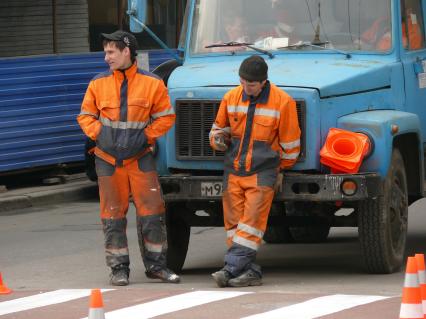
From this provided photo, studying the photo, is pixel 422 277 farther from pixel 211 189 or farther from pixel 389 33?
pixel 389 33

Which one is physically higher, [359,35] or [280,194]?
[359,35]

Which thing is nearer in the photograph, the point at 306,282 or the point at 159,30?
the point at 306,282

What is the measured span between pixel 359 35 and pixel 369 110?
0.74 m

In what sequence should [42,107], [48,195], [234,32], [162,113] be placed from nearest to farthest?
1. [162,113]
2. [234,32]
3. [48,195]
4. [42,107]

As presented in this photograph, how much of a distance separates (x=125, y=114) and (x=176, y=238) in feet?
4.73

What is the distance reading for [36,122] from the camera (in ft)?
61.1

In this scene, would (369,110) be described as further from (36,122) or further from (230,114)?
(36,122)

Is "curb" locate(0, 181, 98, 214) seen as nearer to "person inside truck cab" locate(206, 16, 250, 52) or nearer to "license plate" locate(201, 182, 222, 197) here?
"person inside truck cab" locate(206, 16, 250, 52)

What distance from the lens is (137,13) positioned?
11.9 metres

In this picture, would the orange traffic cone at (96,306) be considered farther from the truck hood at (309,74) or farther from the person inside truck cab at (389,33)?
the person inside truck cab at (389,33)

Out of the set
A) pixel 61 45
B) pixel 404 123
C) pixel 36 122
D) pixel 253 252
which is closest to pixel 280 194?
pixel 253 252

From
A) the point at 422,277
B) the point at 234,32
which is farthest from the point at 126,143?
the point at 422,277

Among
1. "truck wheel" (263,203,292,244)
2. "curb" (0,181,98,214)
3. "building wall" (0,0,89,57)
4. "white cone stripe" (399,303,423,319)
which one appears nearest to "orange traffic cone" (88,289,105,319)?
"white cone stripe" (399,303,423,319)

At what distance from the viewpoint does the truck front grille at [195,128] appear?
11148mm
